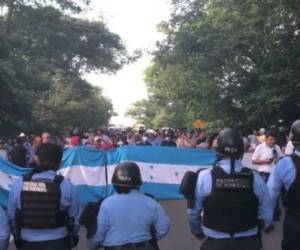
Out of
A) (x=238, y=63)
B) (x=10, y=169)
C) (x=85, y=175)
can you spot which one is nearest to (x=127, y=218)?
(x=10, y=169)

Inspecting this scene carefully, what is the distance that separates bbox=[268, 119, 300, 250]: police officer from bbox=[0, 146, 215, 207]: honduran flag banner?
15.4 ft

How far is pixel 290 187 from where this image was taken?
5871 millimetres

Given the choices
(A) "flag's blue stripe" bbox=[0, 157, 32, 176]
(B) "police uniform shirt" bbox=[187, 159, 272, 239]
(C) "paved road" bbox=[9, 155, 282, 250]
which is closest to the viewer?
(B) "police uniform shirt" bbox=[187, 159, 272, 239]

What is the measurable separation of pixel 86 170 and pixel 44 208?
528 centimetres

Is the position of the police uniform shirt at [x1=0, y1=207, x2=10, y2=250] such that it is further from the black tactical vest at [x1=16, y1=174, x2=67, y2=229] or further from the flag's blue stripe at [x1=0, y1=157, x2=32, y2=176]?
the flag's blue stripe at [x1=0, y1=157, x2=32, y2=176]

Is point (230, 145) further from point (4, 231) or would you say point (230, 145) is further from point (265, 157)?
point (265, 157)

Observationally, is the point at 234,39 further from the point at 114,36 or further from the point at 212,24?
the point at 114,36

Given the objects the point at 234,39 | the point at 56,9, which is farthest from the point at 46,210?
the point at 56,9

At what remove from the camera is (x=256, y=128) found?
30000 millimetres

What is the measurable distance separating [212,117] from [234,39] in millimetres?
5857

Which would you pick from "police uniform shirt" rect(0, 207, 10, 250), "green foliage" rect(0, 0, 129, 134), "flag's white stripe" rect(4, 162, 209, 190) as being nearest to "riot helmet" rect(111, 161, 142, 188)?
"police uniform shirt" rect(0, 207, 10, 250)

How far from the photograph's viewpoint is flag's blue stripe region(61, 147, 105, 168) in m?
10.7

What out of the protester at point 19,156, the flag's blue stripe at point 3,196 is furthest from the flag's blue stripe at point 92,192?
the protester at point 19,156

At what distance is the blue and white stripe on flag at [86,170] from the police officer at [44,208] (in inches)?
185
